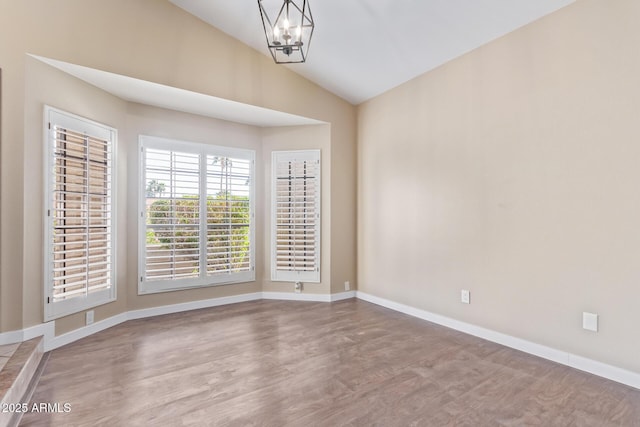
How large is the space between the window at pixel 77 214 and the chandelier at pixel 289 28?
214 cm

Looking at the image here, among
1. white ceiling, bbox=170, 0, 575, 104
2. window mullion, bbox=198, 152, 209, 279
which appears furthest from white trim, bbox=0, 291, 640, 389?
white ceiling, bbox=170, 0, 575, 104

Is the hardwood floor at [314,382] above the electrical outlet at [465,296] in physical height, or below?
below

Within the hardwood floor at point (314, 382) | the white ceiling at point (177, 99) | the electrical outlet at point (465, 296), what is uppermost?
the white ceiling at point (177, 99)

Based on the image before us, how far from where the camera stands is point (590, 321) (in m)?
2.47

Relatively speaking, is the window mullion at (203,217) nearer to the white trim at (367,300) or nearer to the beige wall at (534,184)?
the white trim at (367,300)

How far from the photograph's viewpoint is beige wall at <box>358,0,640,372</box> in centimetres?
234

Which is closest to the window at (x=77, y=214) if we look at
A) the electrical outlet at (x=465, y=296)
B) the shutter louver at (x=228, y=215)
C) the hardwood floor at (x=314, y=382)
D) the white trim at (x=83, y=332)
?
the white trim at (x=83, y=332)

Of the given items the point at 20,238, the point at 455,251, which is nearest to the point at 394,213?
the point at 455,251

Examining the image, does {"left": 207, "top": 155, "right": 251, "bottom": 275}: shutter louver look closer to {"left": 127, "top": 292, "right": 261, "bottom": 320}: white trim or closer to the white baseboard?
{"left": 127, "top": 292, "right": 261, "bottom": 320}: white trim

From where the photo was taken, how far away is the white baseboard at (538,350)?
7.64 feet

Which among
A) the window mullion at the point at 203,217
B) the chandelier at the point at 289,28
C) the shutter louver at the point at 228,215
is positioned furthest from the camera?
the shutter louver at the point at 228,215

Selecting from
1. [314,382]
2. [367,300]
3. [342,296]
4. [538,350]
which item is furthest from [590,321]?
[342,296]

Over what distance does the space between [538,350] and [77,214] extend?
4558mm

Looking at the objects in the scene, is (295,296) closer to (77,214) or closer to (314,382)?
(314,382)
